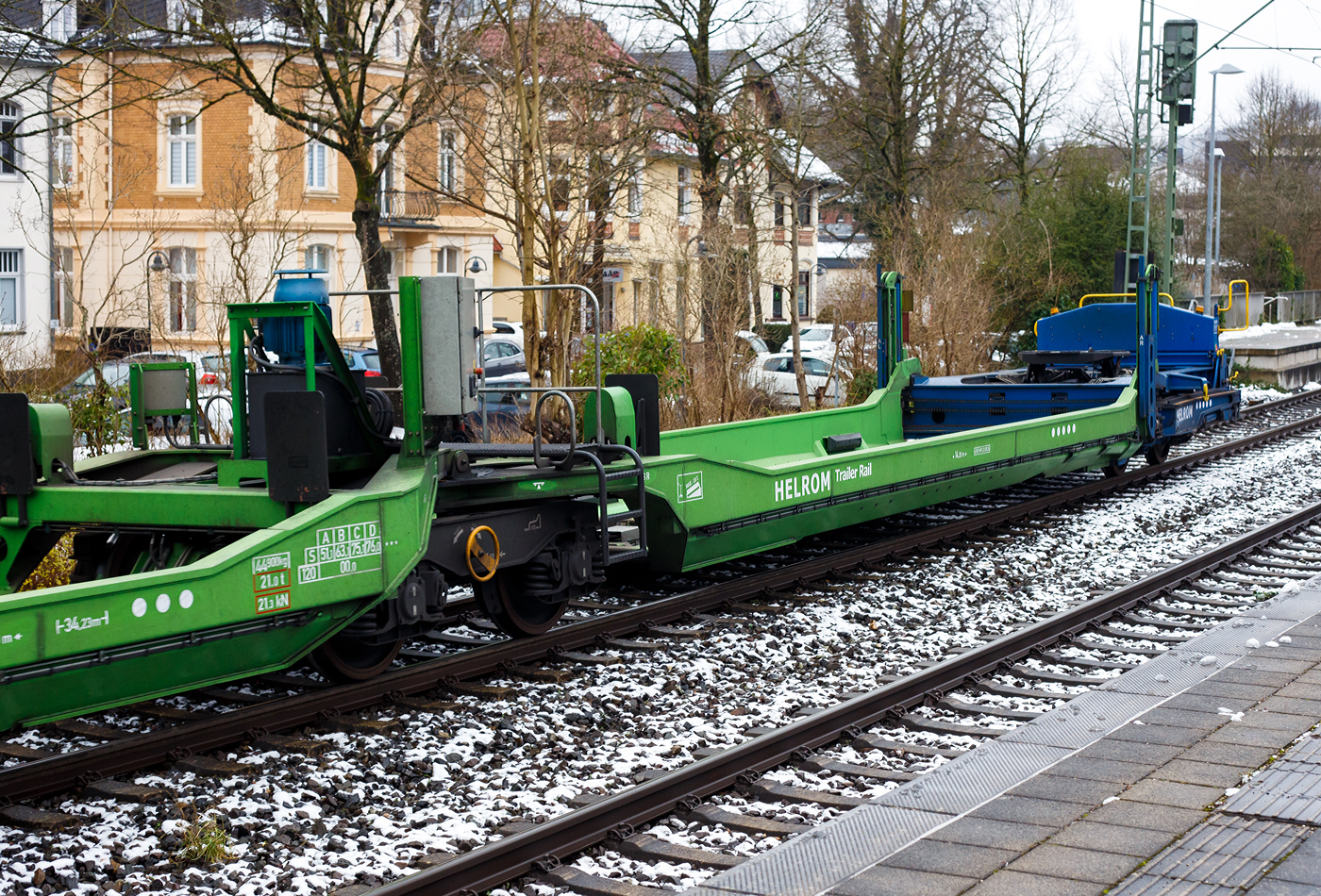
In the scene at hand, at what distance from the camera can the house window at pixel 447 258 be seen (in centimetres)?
4178

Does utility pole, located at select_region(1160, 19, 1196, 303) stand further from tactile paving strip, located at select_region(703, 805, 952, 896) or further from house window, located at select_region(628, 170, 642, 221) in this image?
tactile paving strip, located at select_region(703, 805, 952, 896)

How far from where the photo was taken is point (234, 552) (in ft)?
18.9

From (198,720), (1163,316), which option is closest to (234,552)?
(198,720)

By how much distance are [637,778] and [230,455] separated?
3.41 m

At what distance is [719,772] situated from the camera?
5.79 metres

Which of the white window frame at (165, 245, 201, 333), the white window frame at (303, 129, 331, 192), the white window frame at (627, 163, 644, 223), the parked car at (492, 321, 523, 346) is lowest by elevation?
the parked car at (492, 321, 523, 346)

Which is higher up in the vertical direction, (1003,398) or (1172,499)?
(1003,398)

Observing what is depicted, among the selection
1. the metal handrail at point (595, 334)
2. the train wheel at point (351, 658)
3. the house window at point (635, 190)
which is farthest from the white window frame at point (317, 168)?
the train wheel at point (351, 658)

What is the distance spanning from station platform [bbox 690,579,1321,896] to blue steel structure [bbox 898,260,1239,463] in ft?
26.1

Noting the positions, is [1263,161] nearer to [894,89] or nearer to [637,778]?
[894,89]

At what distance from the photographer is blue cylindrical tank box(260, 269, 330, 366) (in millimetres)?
7012

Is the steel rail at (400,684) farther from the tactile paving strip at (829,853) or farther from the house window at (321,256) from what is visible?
the house window at (321,256)

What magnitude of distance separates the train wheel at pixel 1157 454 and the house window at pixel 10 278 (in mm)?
27641

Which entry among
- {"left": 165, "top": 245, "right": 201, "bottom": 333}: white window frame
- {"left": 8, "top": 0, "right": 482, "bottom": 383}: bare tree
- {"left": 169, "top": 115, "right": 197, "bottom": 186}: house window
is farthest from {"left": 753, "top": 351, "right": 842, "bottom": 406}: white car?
{"left": 169, "top": 115, "right": 197, "bottom": 186}: house window
